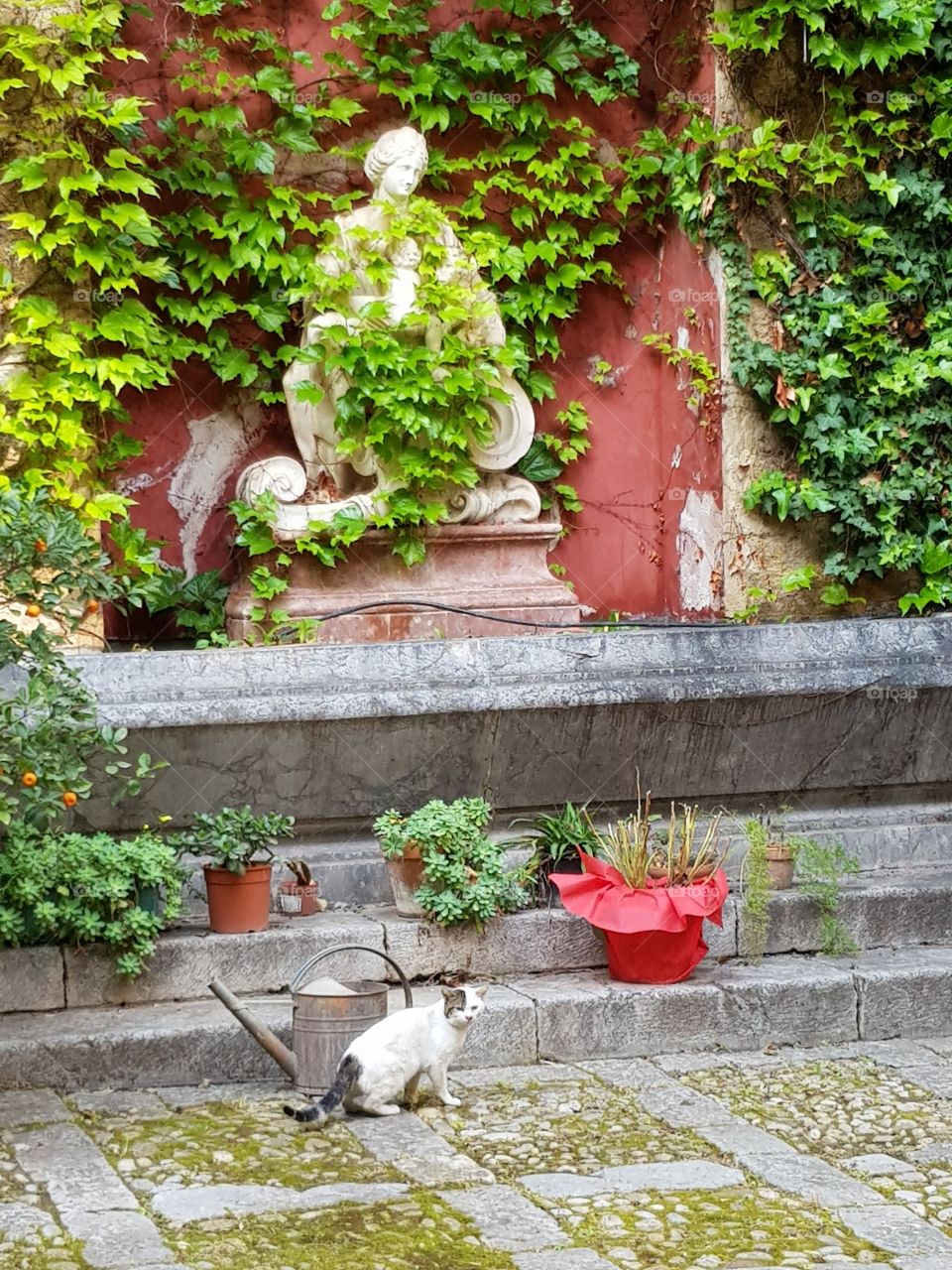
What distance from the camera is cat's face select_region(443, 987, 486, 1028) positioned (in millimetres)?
4766

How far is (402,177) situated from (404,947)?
3071 millimetres

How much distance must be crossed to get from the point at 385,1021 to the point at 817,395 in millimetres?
3736

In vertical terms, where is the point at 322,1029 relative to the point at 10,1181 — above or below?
above

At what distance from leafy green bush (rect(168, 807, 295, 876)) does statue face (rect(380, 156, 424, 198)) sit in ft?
8.73

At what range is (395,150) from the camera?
6.99m

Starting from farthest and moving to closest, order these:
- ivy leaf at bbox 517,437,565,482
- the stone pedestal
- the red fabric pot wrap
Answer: ivy leaf at bbox 517,437,565,482
the stone pedestal
the red fabric pot wrap

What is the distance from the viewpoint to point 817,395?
7.43 m

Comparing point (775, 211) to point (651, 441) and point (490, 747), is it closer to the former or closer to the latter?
point (651, 441)

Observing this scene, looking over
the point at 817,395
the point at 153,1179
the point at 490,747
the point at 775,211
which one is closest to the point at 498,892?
the point at 490,747
